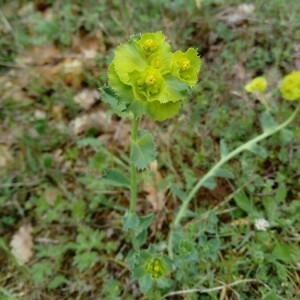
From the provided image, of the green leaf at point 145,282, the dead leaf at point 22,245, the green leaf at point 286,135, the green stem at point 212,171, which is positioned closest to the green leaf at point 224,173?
the green stem at point 212,171

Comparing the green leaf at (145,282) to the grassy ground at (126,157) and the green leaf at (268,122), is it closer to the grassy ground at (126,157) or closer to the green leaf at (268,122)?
the grassy ground at (126,157)

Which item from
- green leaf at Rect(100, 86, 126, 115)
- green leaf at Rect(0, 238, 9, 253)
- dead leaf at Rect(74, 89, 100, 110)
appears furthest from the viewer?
dead leaf at Rect(74, 89, 100, 110)

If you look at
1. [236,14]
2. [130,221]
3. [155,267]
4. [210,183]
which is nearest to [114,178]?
[130,221]

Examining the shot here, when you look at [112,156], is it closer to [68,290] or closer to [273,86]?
[68,290]

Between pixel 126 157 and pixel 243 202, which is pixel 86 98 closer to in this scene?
pixel 126 157

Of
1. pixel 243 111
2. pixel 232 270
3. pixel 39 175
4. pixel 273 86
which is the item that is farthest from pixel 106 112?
pixel 232 270

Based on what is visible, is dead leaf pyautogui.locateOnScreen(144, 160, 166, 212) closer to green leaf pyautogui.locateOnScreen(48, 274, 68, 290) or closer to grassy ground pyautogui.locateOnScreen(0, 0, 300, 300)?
grassy ground pyautogui.locateOnScreen(0, 0, 300, 300)

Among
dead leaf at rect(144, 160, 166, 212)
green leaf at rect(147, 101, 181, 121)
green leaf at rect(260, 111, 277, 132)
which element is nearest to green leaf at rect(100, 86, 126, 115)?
green leaf at rect(147, 101, 181, 121)

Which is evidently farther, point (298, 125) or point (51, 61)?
point (51, 61)
